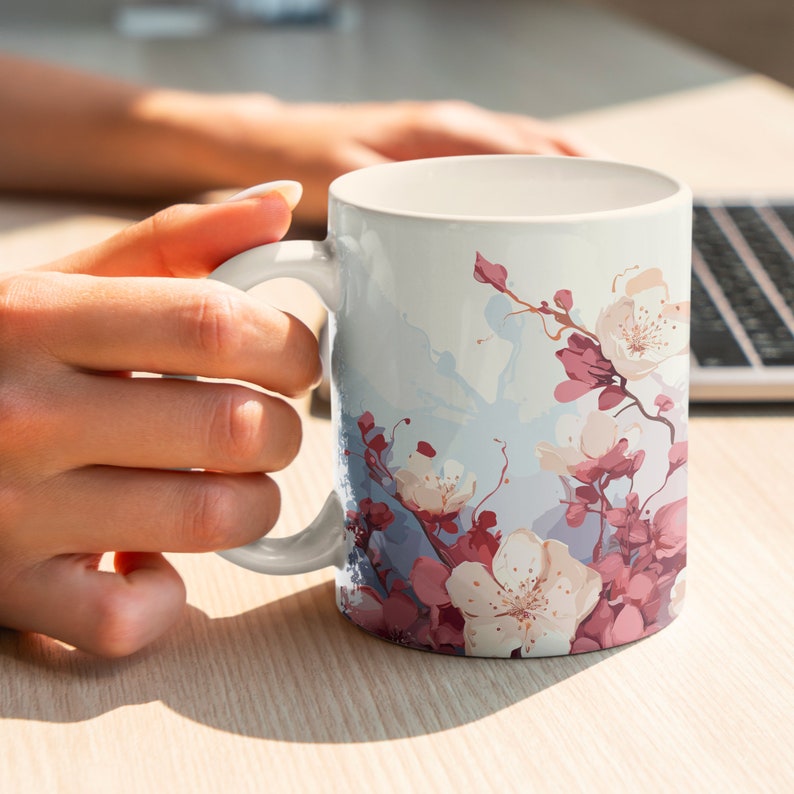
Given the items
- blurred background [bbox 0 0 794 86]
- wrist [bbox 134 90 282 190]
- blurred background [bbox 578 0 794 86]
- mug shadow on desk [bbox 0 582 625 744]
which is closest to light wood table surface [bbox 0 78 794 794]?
mug shadow on desk [bbox 0 582 625 744]

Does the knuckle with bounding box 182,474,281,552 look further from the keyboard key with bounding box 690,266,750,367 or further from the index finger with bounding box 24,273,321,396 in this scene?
the keyboard key with bounding box 690,266,750,367

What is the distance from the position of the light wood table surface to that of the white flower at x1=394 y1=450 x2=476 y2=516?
6 centimetres

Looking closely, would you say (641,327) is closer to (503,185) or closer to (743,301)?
(503,185)

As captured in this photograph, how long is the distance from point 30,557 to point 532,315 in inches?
7.7

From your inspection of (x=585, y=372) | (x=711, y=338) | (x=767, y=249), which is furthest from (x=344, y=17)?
(x=585, y=372)

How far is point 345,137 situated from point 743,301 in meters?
0.35

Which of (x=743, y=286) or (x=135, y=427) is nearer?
(x=135, y=427)

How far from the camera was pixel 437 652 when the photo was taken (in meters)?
0.39

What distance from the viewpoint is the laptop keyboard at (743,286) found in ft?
1.97

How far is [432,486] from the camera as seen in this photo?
370 millimetres

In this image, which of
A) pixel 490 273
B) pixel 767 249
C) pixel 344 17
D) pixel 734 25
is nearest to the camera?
pixel 490 273

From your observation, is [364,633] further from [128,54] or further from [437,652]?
[128,54]

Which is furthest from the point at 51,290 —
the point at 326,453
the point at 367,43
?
the point at 367,43

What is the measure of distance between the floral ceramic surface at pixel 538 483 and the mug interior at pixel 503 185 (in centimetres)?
7
